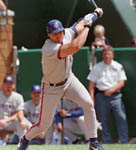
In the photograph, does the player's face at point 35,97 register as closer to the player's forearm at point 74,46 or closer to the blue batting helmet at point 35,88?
the blue batting helmet at point 35,88

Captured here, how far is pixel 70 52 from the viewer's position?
5.80m

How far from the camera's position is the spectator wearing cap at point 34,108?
891 centimetres

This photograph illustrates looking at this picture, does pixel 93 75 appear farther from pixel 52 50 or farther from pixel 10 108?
pixel 52 50

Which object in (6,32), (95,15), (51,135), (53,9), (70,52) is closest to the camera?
(70,52)

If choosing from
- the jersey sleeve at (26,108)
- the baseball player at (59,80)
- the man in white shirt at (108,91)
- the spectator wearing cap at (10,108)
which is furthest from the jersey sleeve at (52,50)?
the jersey sleeve at (26,108)

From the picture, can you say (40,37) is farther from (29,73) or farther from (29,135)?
(29,135)

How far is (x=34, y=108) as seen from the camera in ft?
29.4

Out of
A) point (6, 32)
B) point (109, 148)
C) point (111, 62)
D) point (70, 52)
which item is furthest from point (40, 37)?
point (70, 52)

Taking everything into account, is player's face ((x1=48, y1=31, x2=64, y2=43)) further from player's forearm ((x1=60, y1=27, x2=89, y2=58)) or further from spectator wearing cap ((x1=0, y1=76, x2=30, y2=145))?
spectator wearing cap ((x1=0, y1=76, x2=30, y2=145))

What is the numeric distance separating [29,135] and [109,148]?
1200mm

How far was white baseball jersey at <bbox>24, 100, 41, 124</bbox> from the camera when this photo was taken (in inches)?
352

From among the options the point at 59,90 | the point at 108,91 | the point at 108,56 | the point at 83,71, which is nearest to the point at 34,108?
the point at 83,71

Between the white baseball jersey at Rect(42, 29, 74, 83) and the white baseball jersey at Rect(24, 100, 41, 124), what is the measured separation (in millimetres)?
2735

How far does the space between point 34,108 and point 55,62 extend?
9.73 ft
